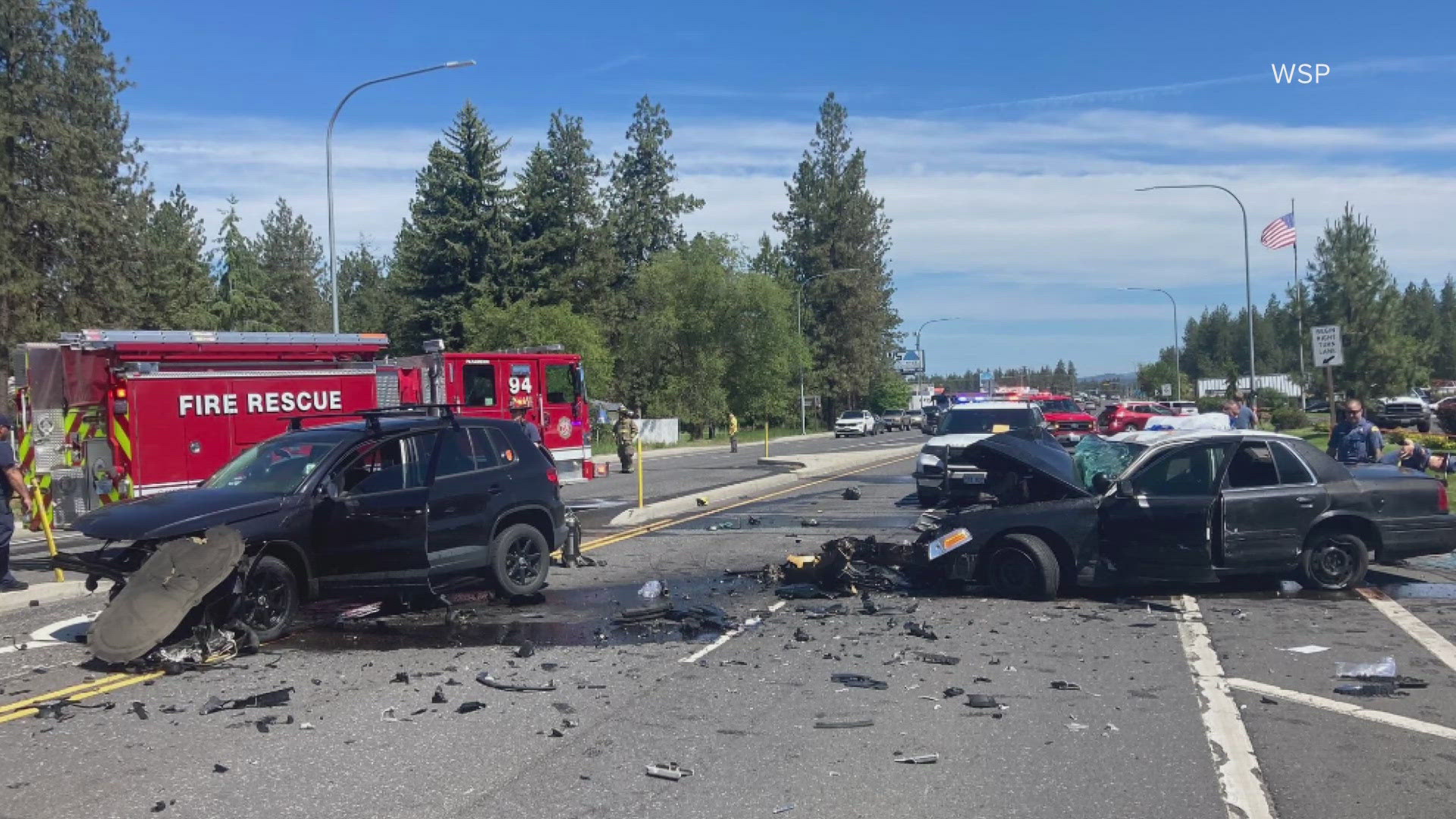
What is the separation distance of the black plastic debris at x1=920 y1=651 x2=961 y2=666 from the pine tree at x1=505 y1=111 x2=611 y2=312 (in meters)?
53.5

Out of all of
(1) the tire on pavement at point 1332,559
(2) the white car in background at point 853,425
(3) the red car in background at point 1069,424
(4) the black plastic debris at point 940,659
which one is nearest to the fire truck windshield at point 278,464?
(4) the black plastic debris at point 940,659

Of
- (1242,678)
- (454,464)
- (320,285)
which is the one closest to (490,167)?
(320,285)

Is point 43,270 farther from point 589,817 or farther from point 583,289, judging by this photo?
point 589,817

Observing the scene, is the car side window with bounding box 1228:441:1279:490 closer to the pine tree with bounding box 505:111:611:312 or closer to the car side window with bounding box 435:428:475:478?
the car side window with bounding box 435:428:475:478

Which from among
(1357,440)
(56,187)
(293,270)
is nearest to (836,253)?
(293,270)

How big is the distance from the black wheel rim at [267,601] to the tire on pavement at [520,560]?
1.96m

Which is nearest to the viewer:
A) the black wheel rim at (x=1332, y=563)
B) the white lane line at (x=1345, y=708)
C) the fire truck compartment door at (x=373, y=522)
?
the white lane line at (x=1345, y=708)

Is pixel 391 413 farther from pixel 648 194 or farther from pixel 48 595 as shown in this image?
pixel 648 194

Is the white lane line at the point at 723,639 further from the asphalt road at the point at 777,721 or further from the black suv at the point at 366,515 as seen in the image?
the black suv at the point at 366,515

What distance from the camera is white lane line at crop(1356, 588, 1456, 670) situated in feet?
26.5

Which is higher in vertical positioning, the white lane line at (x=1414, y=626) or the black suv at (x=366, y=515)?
the black suv at (x=366, y=515)

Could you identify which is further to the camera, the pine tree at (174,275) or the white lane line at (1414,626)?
the pine tree at (174,275)

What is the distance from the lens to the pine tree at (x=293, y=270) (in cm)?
8125

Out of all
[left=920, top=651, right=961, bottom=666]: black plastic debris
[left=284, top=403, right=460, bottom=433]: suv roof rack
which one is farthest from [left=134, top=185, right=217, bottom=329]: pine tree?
[left=920, top=651, right=961, bottom=666]: black plastic debris
